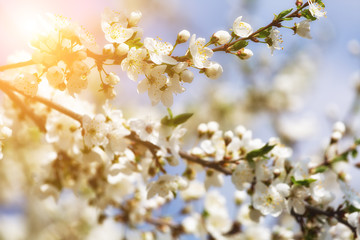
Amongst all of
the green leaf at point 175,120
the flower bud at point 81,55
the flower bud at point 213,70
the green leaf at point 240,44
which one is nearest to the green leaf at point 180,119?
the green leaf at point 175,120

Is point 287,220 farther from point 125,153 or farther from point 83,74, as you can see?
point 83,74

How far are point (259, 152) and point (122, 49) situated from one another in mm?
956

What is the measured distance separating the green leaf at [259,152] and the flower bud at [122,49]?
92cm

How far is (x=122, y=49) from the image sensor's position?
1.56 meters

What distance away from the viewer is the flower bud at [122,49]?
5.11 ft

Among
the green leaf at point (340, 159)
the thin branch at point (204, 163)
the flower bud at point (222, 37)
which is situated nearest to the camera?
the flower bud at point (222, 37)

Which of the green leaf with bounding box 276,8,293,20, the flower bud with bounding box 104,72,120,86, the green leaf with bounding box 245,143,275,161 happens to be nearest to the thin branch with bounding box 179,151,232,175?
the green leaf with bounding box 245,143,275,161

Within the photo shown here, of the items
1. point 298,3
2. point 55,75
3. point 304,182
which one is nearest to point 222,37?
point 298,3

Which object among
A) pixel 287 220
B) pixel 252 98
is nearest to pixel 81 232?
pixel 287 220

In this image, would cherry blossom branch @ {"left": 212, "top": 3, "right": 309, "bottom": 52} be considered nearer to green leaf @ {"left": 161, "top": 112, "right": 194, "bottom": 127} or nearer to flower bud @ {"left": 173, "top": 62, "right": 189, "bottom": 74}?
flower bud @ {"left": 173, "top": 62, "right": 189, "bottom": 74}

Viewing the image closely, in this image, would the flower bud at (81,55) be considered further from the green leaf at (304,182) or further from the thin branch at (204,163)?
the green leaf at (304,182)

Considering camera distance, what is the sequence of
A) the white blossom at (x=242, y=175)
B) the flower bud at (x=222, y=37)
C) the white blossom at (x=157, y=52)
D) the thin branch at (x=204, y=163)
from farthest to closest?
the thin branch at (x=204, y=163)
the white blossom at (x=242, y=175)
the flower bud at (x=222, y=37)
the white blossom at (x=157, y=52)

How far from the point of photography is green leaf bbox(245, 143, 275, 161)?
196 cm

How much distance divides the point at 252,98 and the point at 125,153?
21.0 ft
